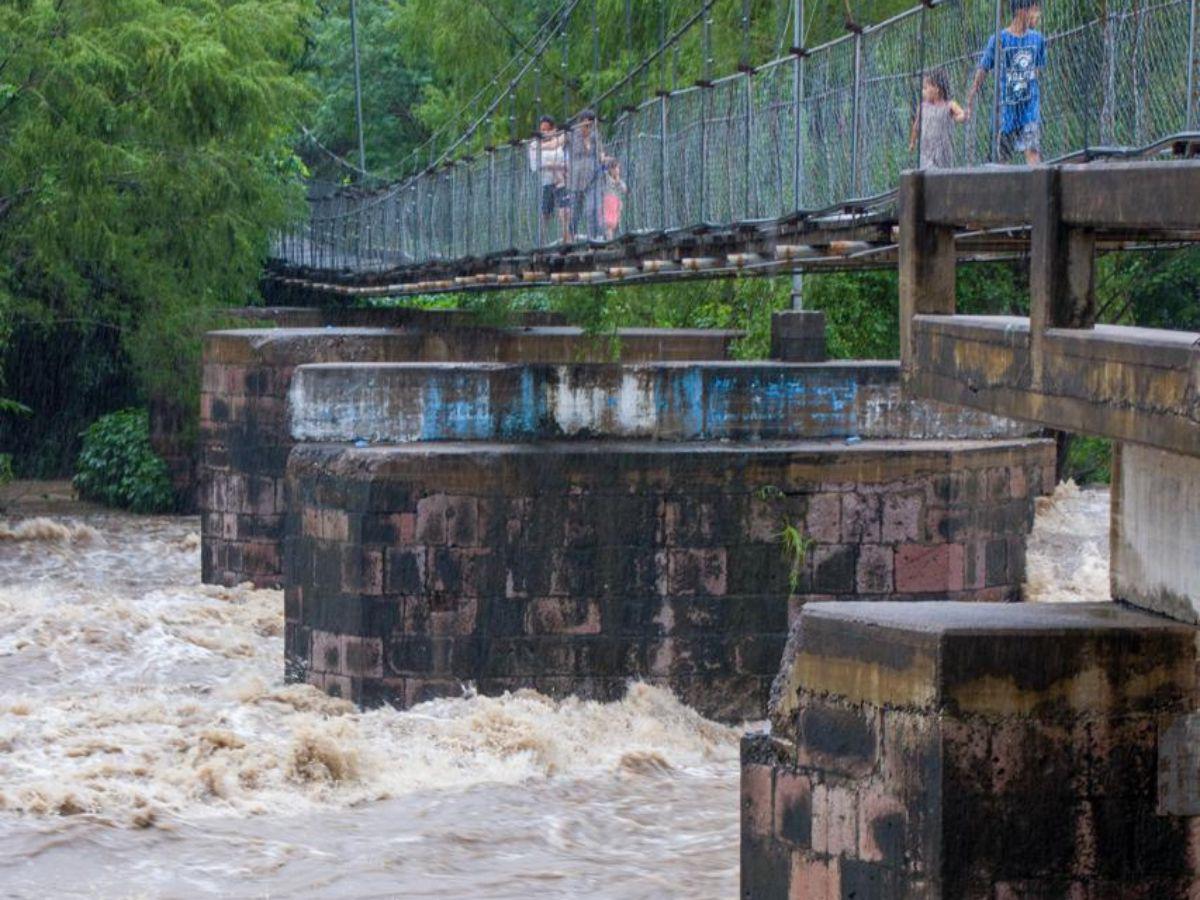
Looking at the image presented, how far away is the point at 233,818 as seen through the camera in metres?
9.97

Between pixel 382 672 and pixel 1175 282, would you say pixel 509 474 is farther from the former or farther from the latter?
pixel 1175 282

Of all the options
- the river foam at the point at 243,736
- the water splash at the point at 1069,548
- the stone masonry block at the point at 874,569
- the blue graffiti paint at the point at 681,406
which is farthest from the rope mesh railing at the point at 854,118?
the water splash at the point at 1069,548

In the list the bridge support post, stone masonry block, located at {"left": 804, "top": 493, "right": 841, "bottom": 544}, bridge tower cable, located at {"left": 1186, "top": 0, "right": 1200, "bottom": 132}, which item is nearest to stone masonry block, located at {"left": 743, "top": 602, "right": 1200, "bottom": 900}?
bridge tower cable, located at {"left": 1186, "top": 0, "right": 1200, "bottom": 132}

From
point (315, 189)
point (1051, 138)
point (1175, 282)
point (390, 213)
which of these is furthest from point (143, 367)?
point (1051, 138)

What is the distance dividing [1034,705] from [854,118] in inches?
178

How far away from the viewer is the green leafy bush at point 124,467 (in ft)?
77.5

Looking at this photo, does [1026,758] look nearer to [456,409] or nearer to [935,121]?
[935,121]

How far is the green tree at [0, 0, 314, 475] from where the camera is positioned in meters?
20.5

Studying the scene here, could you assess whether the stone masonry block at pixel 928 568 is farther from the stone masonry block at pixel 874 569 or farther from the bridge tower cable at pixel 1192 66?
the bridge tower cable at pixel 1192 66

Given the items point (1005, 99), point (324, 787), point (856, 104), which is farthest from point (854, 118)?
point (324, 787)

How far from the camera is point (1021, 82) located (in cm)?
811

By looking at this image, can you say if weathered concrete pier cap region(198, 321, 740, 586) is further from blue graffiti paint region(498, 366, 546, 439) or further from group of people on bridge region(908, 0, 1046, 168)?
group of people on bridge region(908, 0, 1046, 168)

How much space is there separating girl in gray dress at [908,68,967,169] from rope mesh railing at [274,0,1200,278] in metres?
0.06

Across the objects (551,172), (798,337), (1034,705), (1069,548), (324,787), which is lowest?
(324,787)
